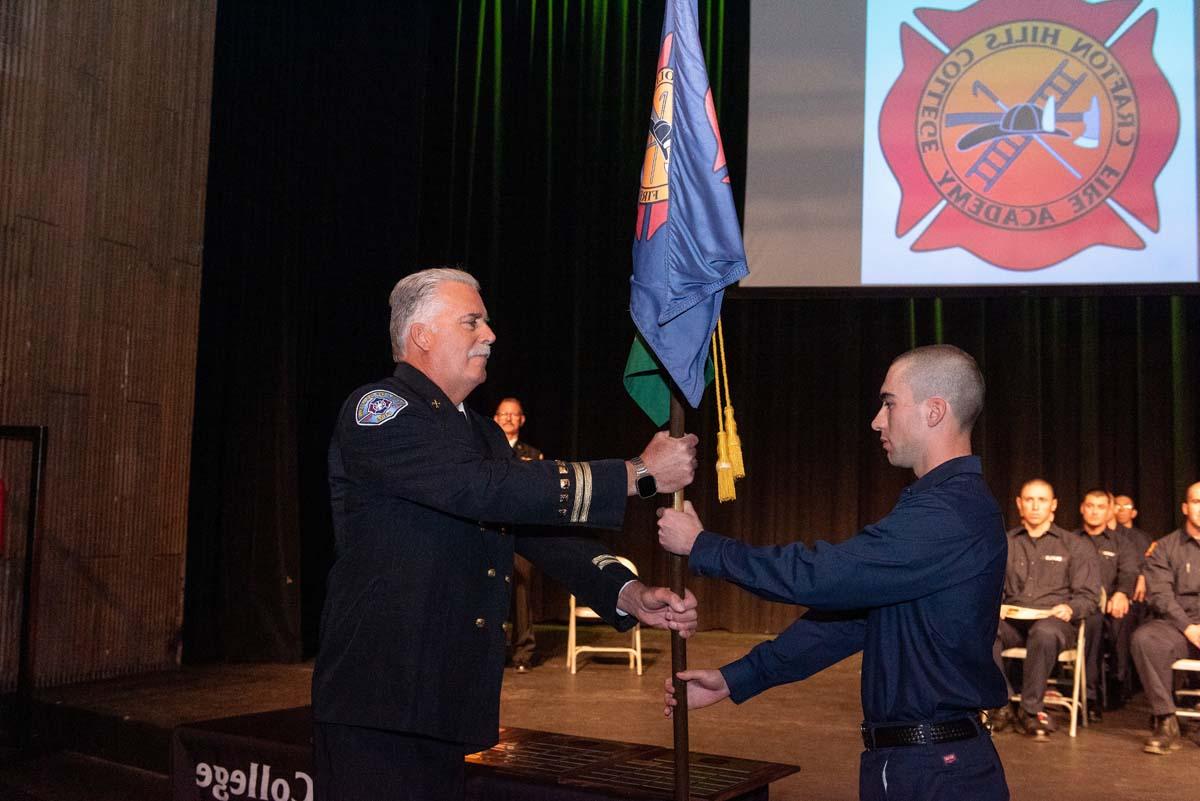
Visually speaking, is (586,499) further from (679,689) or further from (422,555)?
(679,689)

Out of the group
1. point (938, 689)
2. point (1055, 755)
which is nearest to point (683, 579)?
point (938, 689)

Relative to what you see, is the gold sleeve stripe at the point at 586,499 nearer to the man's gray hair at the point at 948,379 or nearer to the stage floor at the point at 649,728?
the man's gray hair at the point at 948,379

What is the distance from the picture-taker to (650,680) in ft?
22.3

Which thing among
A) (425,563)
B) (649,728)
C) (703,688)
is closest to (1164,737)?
(649,728)

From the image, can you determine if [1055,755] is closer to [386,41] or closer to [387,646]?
[387,646]

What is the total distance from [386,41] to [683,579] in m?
6.88

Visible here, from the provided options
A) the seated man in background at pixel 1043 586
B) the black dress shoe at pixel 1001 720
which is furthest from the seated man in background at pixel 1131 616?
the black dress shoe at pixel 1001 720

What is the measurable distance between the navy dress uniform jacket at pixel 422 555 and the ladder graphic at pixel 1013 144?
16.8 feet

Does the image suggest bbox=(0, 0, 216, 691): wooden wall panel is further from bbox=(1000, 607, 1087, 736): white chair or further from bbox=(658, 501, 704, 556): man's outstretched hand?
bbox=(1000, 607, 1087, 736): white chair

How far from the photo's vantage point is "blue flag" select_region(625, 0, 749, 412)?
2639mm

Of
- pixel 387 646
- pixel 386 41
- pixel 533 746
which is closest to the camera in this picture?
pixel 387 646

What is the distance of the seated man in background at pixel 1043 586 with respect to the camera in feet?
18.7

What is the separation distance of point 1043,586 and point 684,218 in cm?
432

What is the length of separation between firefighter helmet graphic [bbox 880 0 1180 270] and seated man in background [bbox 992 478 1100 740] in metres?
1.52
